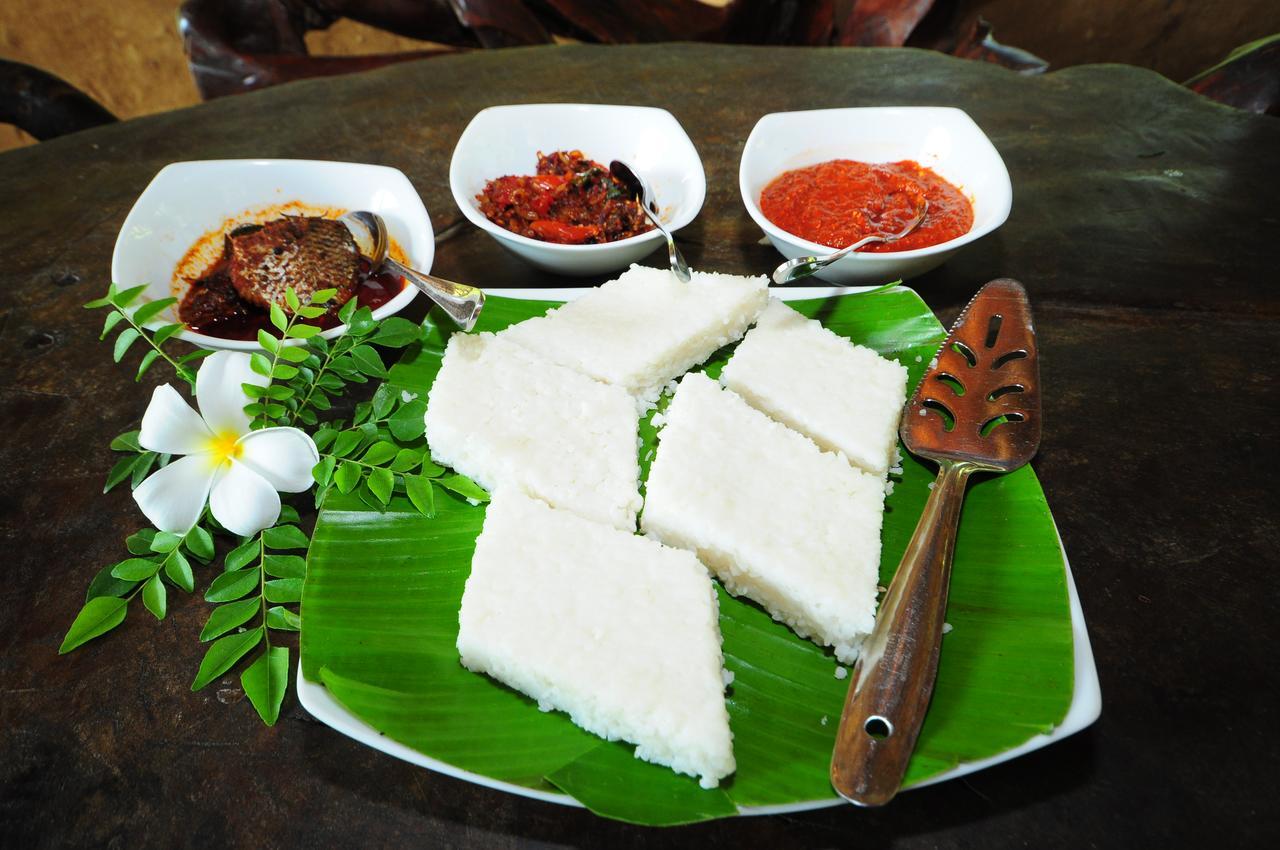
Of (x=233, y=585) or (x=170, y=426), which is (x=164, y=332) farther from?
(x=233, y=585)

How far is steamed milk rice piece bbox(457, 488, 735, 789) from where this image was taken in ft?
4.24

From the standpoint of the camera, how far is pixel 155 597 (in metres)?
1.58

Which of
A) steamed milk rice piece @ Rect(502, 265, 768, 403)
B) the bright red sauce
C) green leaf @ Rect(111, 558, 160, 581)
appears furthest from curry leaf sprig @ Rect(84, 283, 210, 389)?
the bright red sauce

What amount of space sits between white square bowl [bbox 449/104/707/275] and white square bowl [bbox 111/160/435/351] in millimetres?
199

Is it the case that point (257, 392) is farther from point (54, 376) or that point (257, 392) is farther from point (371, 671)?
point (54, 376)

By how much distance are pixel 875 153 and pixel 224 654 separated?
2.59m

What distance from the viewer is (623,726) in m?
1.31

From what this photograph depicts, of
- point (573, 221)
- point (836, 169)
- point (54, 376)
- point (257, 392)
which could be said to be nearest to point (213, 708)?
point (257, 392)

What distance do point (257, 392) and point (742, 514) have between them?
1180mm

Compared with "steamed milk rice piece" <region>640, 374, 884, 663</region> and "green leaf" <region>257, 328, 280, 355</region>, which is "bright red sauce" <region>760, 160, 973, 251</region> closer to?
"steamed milk rice piece" <region>640, 374, 884, 663</region>

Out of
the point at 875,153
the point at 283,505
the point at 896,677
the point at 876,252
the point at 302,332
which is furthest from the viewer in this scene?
the point at 875,153

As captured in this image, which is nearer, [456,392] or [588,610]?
[588,610]

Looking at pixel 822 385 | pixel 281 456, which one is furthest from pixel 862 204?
pixel 281 456

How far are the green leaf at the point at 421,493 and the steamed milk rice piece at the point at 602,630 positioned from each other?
0.15 meters
